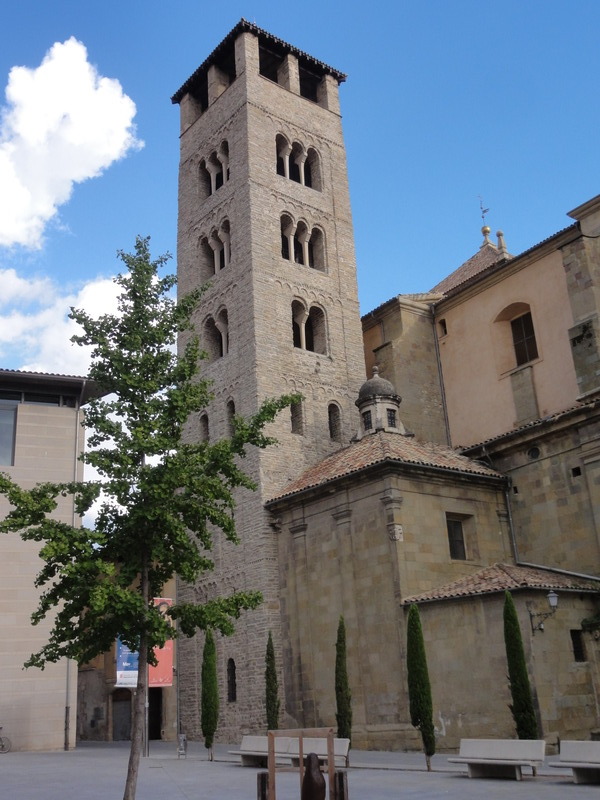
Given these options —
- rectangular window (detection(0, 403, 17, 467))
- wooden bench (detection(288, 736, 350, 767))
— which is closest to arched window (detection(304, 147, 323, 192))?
rectangular window (detection(0, 403, 17, 467))

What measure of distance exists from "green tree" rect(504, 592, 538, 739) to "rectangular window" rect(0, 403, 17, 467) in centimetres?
1722

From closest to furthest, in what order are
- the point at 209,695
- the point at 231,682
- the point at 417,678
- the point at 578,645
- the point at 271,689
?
the point at 417,678
the point at 578,645
the point at 271,689
the point at 209,695
the point at 231,682

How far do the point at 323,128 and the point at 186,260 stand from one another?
893 centimetres

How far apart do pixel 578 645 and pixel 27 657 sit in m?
16.4

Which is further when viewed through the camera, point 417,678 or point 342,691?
point 342,691

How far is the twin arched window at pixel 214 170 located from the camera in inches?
1491

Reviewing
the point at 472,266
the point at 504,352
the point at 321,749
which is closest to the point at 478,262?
the point at 472,266

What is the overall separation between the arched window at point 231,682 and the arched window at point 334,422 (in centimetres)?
914

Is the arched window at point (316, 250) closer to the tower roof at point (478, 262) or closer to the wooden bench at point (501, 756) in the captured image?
the tower roof at point (478, 262)

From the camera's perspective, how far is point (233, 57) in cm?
4028

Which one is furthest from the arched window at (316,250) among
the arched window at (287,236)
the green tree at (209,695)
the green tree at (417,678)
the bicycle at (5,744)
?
the bicycle at (5,744)

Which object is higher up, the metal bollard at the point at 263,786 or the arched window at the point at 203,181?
the arched window at the point at 203,181

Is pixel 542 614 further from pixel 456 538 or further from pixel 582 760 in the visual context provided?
pixel 582 760

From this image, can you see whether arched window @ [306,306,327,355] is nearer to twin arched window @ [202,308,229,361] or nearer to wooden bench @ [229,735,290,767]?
twin arched window @ [202,308,229,361]
